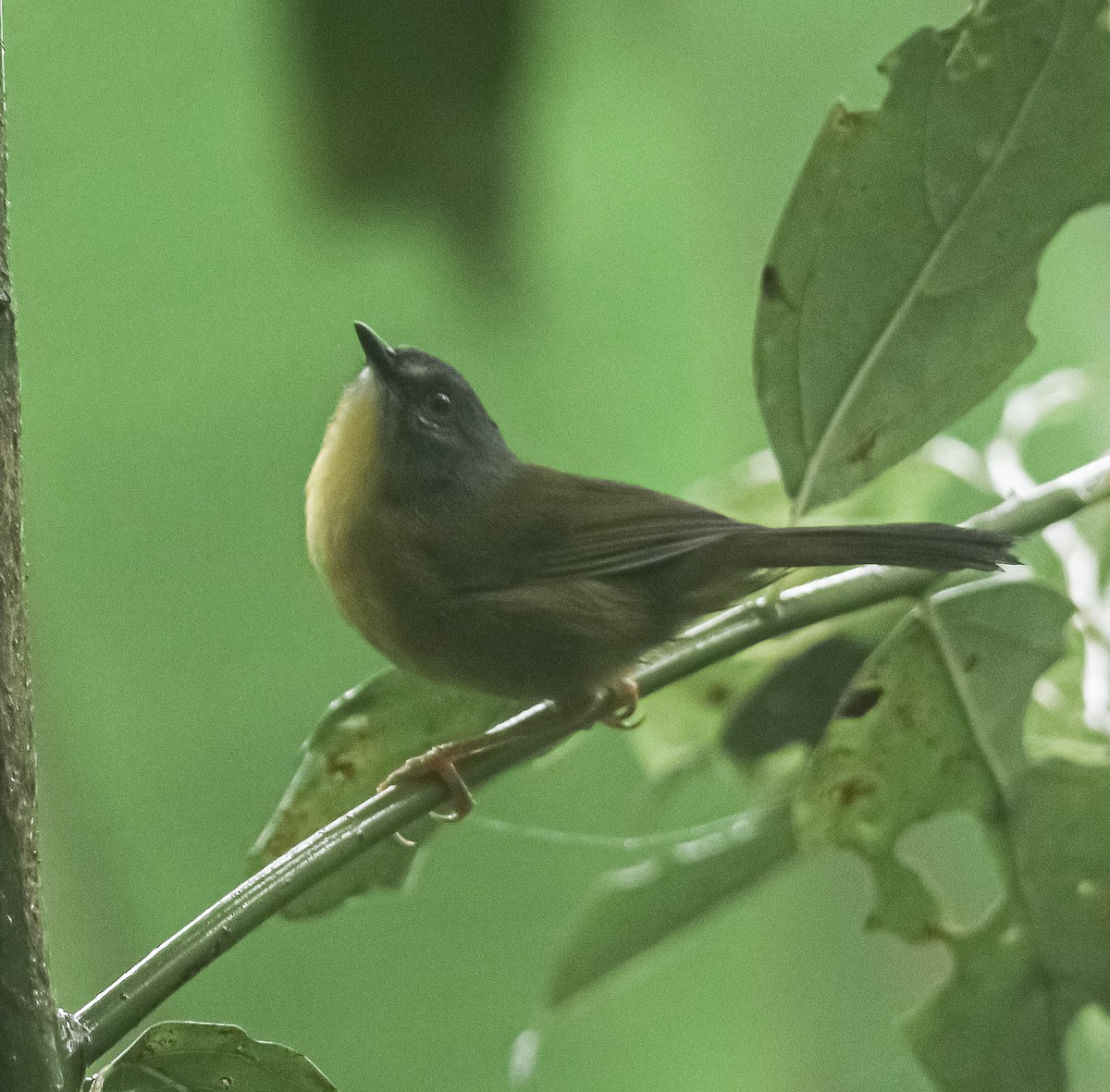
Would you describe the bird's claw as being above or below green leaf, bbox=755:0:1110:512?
below

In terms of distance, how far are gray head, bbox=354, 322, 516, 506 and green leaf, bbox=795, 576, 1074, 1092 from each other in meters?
0.56

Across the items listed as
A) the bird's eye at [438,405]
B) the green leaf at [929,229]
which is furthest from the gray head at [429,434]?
the green leaf at [929,229]

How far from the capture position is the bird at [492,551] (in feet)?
4.51

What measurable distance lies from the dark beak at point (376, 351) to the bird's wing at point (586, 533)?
0.21 m

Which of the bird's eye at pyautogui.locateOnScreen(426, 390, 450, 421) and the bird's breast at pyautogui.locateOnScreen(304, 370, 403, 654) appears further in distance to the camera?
the bird's eye at pyautogui.locateOnScreen(426, 390, 450, 421)

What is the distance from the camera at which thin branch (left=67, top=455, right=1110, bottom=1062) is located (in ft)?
2.52

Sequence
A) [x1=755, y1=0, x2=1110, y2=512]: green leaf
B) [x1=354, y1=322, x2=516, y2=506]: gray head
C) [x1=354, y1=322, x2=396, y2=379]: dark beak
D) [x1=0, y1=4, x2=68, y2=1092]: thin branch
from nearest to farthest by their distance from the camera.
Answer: [x1=0, y1=4, x2=68, y2=1092]: thin branch
[x1=755, y1=0, x2=1110, y2=512]: green leaf
[x1=354, y1=322, x2=396, y2=379]: dark beak
[x1=354, y1=322, x2=516, y2=506]: gray head

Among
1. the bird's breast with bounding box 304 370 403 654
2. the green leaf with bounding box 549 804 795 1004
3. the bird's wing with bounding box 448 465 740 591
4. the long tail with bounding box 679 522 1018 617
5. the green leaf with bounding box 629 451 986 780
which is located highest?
the bird's breast with bounding box 304 370 403 654

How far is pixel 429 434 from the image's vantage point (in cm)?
152

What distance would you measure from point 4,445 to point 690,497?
1212mm

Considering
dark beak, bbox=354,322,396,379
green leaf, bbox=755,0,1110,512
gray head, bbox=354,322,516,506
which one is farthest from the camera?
gray head, bbox=354,322,516,506

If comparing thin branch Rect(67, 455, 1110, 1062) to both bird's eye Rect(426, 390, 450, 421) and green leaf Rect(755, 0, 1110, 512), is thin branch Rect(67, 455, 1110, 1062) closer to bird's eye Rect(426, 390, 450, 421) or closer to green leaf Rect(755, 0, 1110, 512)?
green leaf Rect(755, 0, 1110, 512)

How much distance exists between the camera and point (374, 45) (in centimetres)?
161

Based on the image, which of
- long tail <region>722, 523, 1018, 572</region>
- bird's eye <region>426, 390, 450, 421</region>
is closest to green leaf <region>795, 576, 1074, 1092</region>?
long tail <region>722, 523, 1018, 572</region>
